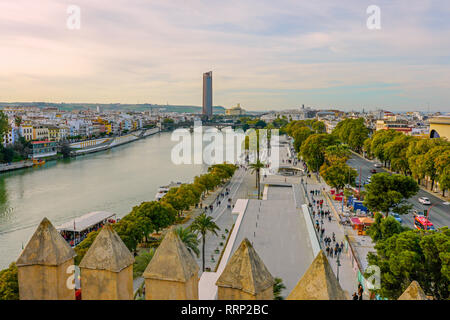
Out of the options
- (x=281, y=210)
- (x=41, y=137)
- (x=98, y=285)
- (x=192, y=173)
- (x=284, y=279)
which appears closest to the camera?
(x=98, y=285)

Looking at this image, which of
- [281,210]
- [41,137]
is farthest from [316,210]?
[41,137]

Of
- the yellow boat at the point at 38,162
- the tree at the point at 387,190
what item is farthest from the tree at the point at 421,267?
the yellow boat at the point at 38,162

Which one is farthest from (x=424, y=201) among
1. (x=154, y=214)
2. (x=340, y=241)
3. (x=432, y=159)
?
(x=154, y=214)

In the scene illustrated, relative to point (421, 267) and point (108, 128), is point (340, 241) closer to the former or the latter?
point (421, 267)

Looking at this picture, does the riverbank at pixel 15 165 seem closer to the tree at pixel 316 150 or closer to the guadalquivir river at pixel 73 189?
the guadalquivir river at pixel 73 189

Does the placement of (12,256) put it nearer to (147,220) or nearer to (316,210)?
(147,220)
